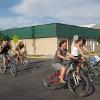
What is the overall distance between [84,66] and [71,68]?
7.43ft

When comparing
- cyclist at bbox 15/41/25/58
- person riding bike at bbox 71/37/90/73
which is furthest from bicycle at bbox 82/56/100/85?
cyclist at bbox 15/41/25/58

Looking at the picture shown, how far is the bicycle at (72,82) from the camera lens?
1005 centimetres

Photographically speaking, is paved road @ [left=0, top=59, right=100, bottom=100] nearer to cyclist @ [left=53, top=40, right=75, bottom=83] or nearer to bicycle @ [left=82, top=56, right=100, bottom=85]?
cyclist @ [left=53, top=40, right=75, bottom=83]

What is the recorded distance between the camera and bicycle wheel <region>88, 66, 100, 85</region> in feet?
41.2

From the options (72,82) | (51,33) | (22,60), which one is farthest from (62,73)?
(51,33)

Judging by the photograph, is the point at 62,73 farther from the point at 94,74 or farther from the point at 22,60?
the point at 22,60

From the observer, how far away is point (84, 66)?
42.1 ft

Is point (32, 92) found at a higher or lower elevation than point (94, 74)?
lower

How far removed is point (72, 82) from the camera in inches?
414

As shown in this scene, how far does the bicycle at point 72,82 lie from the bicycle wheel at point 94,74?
1.61 m

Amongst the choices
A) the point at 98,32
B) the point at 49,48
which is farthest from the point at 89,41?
the point at 49,48

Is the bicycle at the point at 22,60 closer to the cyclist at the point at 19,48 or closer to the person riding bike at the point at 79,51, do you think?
the cyclist at the point at 19,48

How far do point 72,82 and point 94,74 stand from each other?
230cm

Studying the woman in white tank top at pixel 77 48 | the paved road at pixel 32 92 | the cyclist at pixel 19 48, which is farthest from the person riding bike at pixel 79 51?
the cyclist at pixel 19 48
